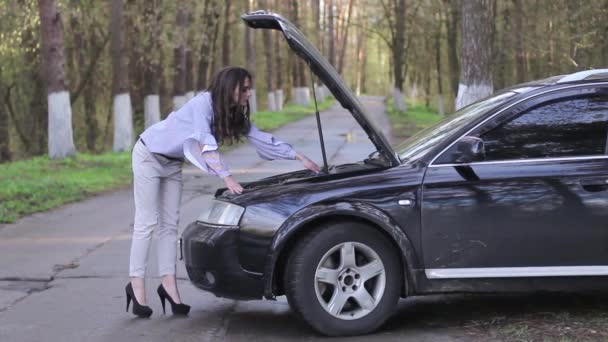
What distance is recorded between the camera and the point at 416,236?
5523mm

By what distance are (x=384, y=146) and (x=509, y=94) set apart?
1.02 metres

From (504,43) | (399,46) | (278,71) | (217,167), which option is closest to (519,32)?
(504,43)

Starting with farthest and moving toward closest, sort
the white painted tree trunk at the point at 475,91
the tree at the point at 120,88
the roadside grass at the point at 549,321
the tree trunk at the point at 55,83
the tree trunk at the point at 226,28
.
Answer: the tree trunk at the point at 226,28 < the tree at the point at 120,88 < the tree trunk at the point at 55,83 < the white painted tree trunk at the point at 475,91 < the roadside grass at the point at 549,321

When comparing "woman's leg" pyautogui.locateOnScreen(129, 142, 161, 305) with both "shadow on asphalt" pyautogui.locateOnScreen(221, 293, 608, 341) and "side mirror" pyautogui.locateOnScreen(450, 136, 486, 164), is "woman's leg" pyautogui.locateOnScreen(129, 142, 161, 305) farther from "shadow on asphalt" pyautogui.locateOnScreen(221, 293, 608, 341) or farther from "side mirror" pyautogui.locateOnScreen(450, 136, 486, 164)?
"side mirror" pyautogui.locateOnScreen(450, 136, 486, 164)

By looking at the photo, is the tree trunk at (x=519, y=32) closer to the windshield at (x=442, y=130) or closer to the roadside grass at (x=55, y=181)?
the roadside grass at (x=55, y=181)

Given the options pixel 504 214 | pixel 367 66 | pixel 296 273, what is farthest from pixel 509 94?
pixel 367 66

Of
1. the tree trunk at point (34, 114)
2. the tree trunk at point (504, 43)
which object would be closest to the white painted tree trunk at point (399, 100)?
the tree trunk at point (504, 43)

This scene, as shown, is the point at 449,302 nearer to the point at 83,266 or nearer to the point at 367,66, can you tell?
the point at 83,266

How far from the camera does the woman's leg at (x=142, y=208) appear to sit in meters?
6.14

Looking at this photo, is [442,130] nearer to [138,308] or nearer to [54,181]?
[138,308]

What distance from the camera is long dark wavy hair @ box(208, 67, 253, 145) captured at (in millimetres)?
5945

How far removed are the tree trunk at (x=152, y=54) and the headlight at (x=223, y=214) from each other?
20234 millimetres

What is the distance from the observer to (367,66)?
4417 inches

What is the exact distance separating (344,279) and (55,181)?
10.6 meters
